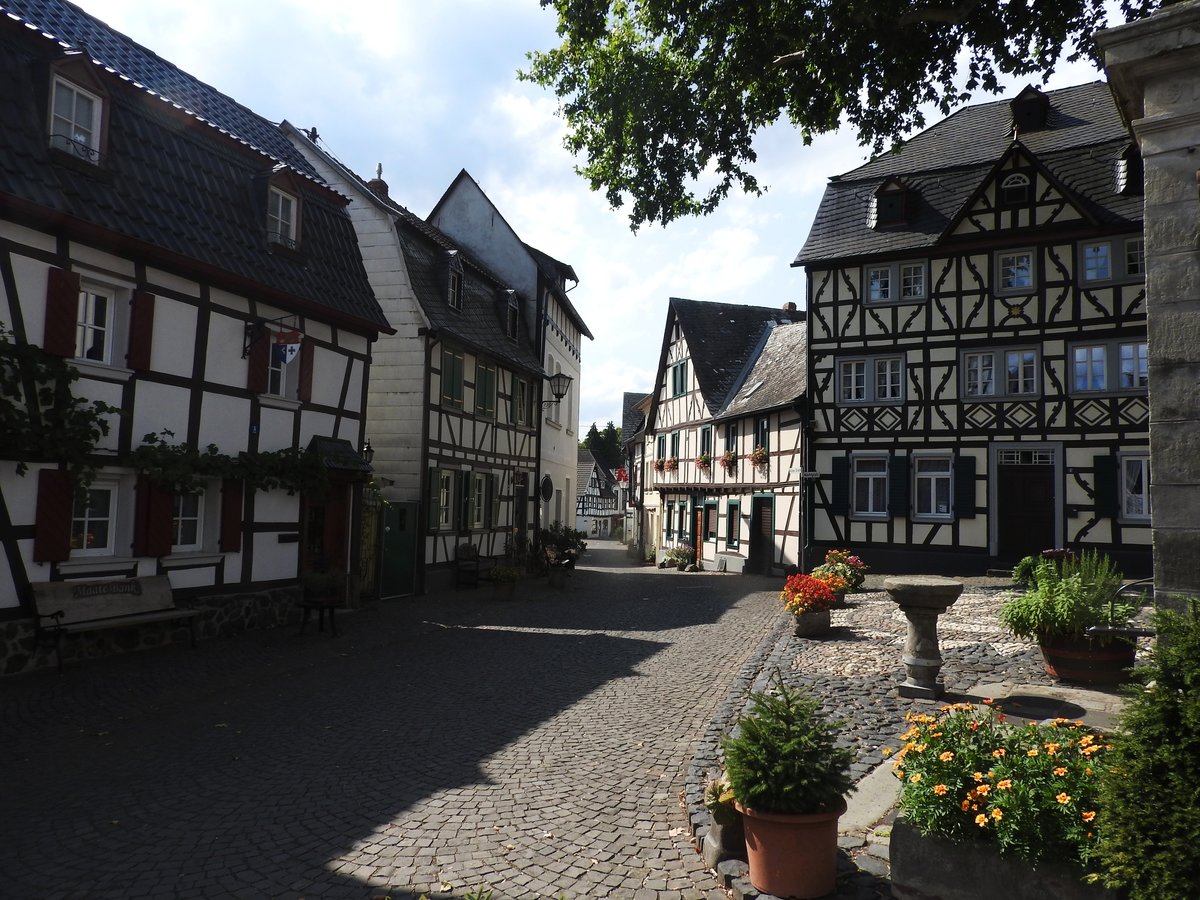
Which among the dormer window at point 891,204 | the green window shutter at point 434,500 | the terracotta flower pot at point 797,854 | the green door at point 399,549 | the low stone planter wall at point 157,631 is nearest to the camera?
the terracotta flower pot at point 797,854

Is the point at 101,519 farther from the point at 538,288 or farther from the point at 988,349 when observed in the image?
the point at 988,349

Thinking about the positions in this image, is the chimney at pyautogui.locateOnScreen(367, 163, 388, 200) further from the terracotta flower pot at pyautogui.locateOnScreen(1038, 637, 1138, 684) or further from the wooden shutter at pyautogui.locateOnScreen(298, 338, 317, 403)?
the terracotta flower pot at pyautogui.locateOnScreen(1038, 637, 1138, 684)

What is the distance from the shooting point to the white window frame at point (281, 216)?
13336 millimetres

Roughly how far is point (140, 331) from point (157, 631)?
394 cm

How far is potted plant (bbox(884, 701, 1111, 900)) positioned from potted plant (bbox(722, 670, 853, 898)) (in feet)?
1.12

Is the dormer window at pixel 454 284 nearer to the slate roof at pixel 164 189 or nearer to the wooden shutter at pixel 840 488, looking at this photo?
the slate roof at pixel 164 189

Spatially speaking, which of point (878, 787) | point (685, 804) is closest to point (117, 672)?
point (685, 804)

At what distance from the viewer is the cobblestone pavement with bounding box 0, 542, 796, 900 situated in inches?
179

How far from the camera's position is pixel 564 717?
25.6 ft

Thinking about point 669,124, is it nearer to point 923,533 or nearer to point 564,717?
point 564,717

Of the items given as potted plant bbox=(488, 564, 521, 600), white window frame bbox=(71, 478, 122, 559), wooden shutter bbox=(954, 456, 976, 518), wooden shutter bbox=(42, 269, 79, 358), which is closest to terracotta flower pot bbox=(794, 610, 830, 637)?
potted plant bbox=(488, 564, 521, 600)

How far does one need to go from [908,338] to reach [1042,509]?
5.25m

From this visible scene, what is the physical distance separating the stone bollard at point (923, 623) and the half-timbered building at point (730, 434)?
14718 mm

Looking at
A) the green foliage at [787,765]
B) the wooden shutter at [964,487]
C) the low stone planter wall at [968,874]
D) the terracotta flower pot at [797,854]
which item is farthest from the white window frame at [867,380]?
the low stone planter wall at [968,874]
